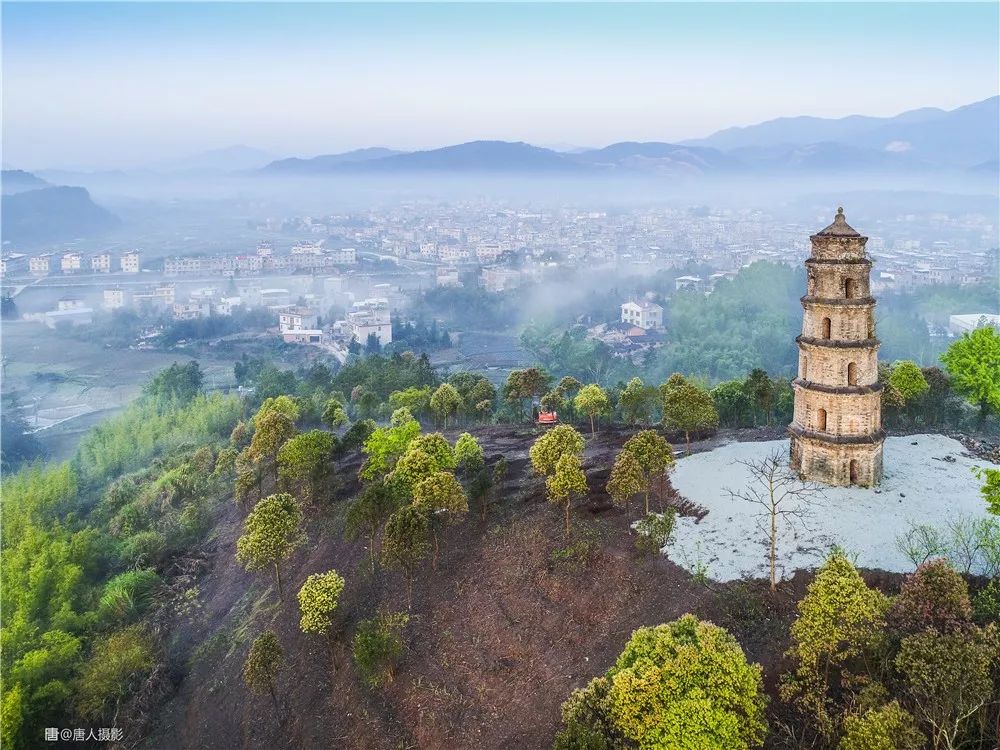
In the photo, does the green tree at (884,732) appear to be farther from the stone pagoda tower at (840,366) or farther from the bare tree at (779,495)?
the stone pagoda tower at (840,366)

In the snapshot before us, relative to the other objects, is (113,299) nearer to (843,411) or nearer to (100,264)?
(100,264)

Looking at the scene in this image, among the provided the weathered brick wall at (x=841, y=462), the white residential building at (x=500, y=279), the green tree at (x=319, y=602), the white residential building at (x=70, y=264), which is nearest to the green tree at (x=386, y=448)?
the green tree at (x=319, y=602)

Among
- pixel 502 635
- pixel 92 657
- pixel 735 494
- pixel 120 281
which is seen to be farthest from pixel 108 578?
pixel 120 281

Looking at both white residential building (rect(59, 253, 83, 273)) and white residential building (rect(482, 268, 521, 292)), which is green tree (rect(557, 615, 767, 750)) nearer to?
white residential building (rect(482, 268, 521, 292))

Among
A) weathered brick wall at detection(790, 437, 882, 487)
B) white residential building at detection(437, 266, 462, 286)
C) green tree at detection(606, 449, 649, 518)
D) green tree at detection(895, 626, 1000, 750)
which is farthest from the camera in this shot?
white residential building at detection(437, 266, 462, 286)

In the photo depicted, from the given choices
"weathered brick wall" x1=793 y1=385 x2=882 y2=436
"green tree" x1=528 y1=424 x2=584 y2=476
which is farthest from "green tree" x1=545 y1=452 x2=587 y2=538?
"weathered brick wall" x1=793 y1=385 x2=882 y2=436

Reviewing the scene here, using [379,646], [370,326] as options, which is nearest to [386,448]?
[379,646]

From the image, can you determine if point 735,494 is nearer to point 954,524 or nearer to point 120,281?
point 954,524
